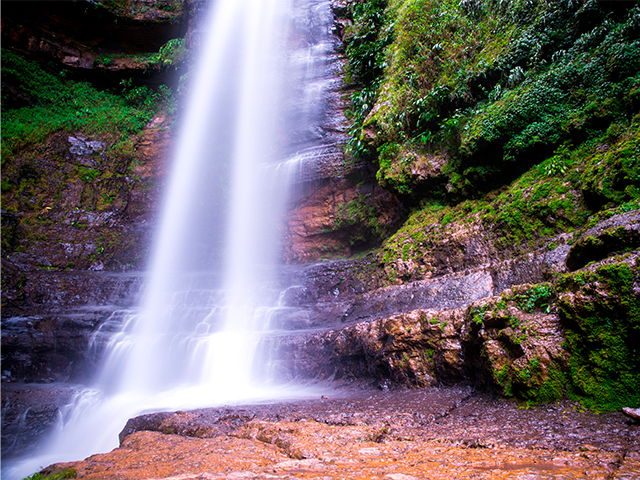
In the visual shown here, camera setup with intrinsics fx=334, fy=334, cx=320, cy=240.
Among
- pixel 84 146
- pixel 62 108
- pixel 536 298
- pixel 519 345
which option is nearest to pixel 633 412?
pixel 519 345

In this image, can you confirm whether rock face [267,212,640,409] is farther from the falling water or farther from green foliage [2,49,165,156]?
green foliage [2,49,165,156]

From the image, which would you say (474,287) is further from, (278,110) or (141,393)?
(278,110)

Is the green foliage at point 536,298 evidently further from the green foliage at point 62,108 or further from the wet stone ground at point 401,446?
the green foliage at point 62,108

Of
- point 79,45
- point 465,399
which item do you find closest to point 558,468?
point 465,399

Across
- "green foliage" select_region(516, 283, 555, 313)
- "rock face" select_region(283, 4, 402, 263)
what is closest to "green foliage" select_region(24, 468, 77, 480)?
"green foliage" select_region(516, 283, 555, 313)

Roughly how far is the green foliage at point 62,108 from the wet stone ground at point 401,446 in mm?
18935

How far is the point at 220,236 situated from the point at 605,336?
15493 mm

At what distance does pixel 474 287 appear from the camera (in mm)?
6113

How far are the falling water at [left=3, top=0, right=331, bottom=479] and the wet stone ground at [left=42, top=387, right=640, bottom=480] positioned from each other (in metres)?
2.55

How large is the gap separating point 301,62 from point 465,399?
18598 millimetres

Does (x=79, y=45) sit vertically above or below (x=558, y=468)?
above

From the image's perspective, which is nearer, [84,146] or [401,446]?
[401,446]

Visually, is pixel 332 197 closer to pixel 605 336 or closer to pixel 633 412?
pixel 605 336

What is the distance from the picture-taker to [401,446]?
297 cm
